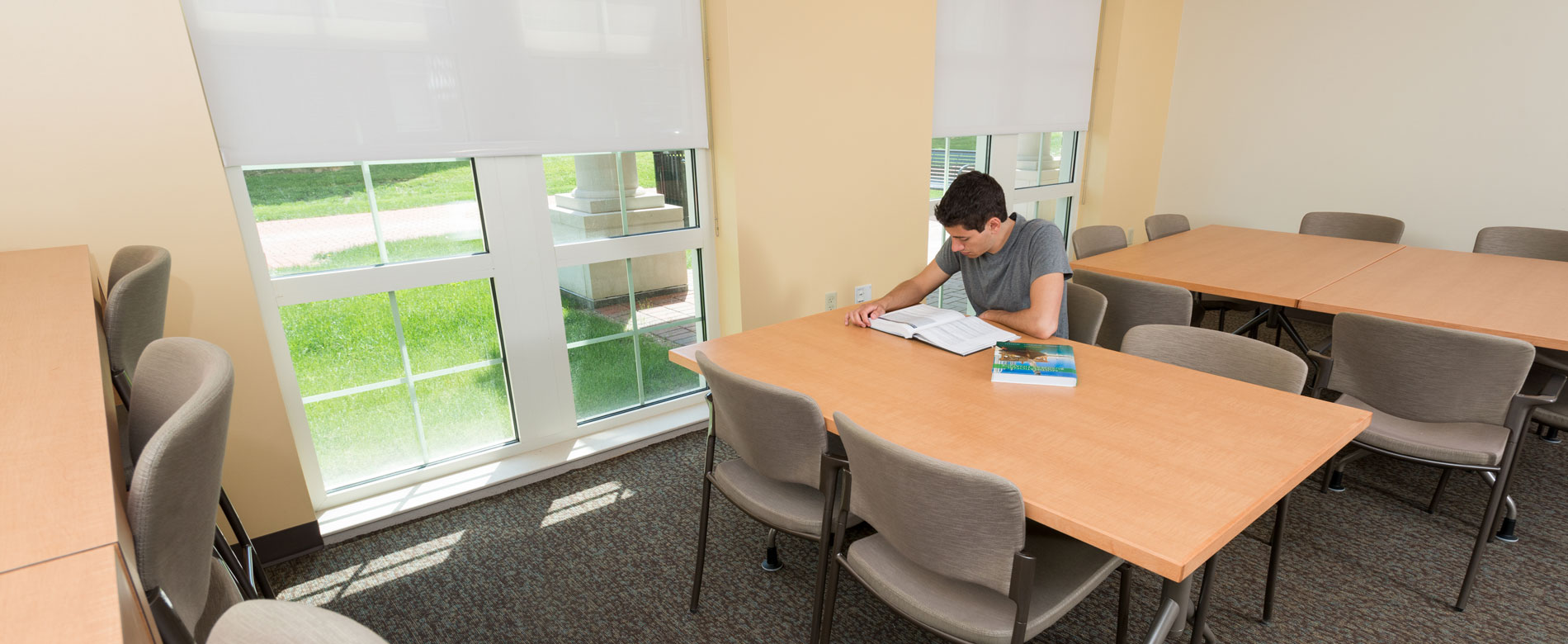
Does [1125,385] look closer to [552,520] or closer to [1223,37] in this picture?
[552,520]

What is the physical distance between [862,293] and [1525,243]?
3.34 m

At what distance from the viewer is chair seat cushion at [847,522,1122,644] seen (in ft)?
4.61

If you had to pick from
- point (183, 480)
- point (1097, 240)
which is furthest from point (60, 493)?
point (1097, 240)

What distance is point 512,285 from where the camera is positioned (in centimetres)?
280

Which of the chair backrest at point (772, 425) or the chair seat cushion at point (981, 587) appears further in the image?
the chair backrest at point (772, 425)

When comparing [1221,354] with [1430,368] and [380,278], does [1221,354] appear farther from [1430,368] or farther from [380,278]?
[380,278]

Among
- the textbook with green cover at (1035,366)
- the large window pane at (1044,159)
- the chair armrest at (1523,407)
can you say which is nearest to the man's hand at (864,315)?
the textbook with green cover at (1035,366)

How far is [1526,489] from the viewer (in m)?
2.72

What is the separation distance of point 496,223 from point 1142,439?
234 cm

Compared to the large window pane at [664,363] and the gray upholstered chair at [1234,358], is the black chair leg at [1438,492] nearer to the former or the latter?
the gray upholstered chair at [1234,358]

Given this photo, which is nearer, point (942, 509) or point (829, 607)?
point (942, 509)

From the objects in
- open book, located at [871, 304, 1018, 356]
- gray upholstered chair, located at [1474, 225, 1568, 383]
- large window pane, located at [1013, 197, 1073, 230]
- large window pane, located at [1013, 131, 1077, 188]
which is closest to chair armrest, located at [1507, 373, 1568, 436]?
open book, located at [871, 304, 1018, 356]

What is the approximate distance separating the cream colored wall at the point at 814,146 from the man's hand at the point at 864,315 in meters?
0.91

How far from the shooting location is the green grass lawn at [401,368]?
250cm
